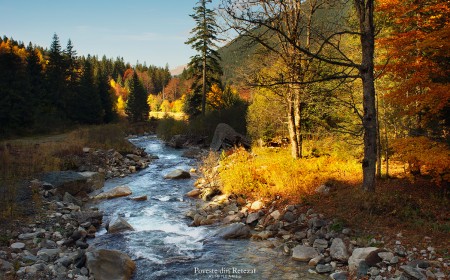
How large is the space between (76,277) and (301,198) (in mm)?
6768

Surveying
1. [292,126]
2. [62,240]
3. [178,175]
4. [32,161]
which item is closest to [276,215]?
[292,126]

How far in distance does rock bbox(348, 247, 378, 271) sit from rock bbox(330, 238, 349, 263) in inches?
9.6

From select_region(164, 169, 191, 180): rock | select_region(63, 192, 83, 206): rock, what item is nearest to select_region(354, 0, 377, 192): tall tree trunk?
select_region(63, 192, 83, 206): rock

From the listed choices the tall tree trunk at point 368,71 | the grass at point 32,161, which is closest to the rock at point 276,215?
the tall tree trunk at point 368,71

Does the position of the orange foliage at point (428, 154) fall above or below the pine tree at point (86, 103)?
below

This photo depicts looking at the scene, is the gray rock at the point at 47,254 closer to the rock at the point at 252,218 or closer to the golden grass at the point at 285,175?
the rock at the point at 252,218

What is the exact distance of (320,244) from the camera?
8.30 meters

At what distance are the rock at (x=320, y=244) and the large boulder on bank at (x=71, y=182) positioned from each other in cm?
1029

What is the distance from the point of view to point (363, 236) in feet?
26.3

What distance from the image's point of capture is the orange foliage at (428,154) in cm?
843

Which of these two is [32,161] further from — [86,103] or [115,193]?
[86,103]

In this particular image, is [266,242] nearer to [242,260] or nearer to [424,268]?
[242,260]

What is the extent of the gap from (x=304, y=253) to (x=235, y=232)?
2320 millimetres

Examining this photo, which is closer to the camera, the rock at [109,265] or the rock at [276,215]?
the rock at [109,265]
